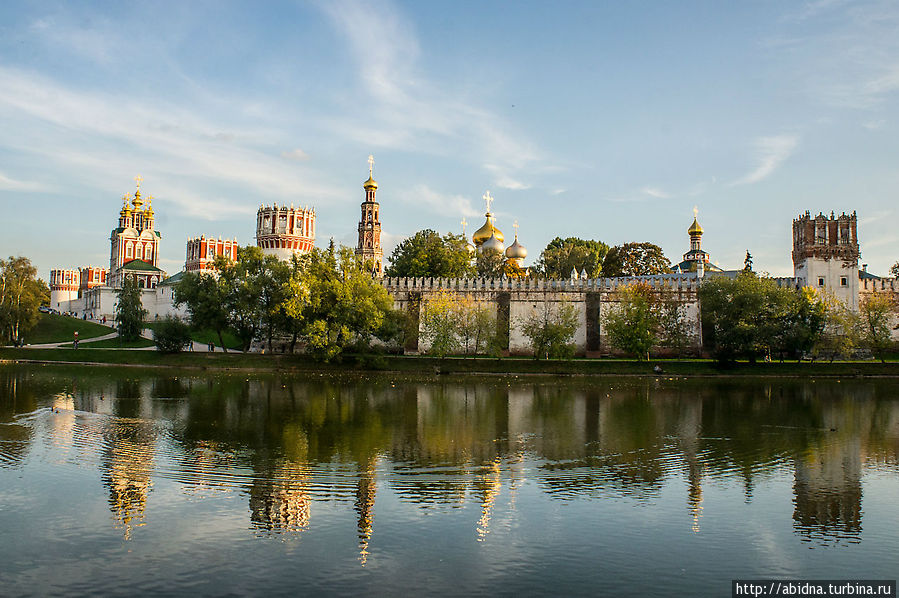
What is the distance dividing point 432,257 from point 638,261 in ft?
60.0

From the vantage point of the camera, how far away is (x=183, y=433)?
663 inches

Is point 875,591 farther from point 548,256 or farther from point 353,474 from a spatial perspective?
point 548,256

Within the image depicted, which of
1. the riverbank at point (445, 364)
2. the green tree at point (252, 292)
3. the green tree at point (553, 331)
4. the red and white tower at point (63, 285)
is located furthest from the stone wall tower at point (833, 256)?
the red and white tower at point (63, 285)

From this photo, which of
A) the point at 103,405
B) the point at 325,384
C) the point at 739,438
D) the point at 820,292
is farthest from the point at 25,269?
the point at 820,292

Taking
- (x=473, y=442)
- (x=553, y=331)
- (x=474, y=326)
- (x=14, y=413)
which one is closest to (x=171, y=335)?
(x=474, y=326)

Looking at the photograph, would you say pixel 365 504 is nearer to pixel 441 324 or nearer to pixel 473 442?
pixel 473 442

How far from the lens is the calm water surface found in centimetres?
841

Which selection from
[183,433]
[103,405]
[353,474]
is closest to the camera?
[353,474]

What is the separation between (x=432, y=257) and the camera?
55562 millimetres

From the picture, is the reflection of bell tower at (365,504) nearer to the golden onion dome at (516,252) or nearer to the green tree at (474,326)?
the green tree at (474,326)

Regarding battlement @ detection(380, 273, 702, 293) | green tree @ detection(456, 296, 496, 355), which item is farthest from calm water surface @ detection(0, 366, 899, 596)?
battlement @ detection(380, 273, 702, 293)

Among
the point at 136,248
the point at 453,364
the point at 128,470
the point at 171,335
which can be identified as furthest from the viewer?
the point at 136,248

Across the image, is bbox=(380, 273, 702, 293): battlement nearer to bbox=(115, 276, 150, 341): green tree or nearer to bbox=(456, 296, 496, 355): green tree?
bbox=(456, 296, 496, 355): green tree

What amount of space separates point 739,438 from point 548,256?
1822 inches
